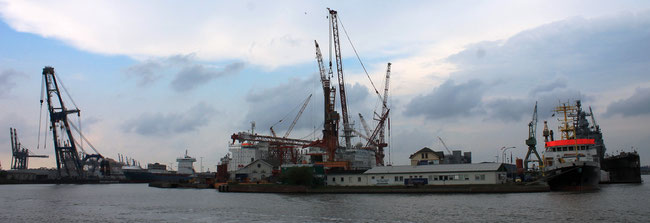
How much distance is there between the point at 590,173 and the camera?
6084cm

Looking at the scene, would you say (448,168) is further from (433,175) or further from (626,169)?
(626,169)

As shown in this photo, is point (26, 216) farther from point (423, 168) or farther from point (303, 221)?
point (423, 168)

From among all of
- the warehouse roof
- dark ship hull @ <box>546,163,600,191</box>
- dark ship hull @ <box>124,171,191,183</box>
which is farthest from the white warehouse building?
dark ship hull @ <box>124,171,191,183</box>

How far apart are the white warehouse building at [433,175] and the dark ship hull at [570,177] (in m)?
5.76

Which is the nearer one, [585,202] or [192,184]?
→ [585,202]

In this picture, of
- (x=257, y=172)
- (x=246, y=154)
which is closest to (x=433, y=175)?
(x=257, y=172)

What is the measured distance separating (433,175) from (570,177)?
16156 mm

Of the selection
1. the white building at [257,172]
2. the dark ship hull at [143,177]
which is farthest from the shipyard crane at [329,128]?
the dark ship hull at [143,177]

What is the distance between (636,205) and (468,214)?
58.1 ft

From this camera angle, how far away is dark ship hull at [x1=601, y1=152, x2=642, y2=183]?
10188 cm

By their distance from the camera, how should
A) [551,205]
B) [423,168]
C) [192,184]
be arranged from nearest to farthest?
[551,205]
[423,168]
[192,184]

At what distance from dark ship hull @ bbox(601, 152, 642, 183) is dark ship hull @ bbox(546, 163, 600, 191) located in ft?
158

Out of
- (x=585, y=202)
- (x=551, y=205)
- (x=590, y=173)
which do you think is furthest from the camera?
(x=590, y=173)

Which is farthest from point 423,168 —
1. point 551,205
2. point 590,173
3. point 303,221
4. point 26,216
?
point 26,216
